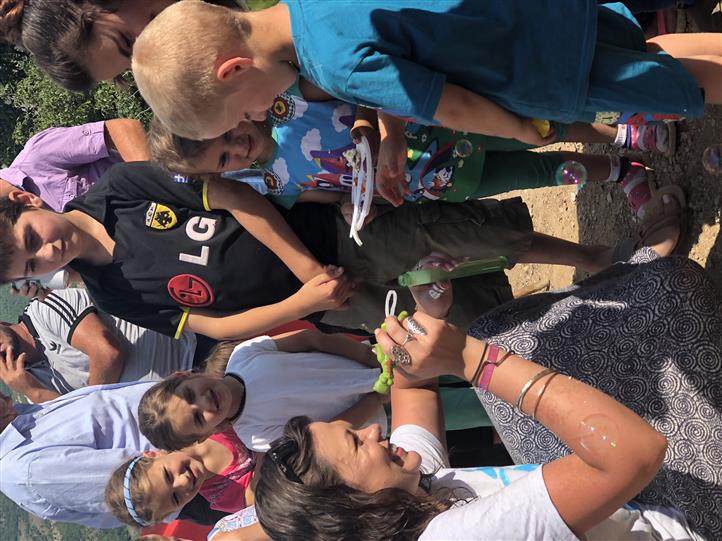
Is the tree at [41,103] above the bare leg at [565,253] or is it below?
below

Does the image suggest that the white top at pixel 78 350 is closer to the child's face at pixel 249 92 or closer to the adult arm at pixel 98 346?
the adult arm at pixel 98 346

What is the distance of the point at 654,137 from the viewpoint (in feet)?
8.97

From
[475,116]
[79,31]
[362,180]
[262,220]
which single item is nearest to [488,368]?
[475,116]

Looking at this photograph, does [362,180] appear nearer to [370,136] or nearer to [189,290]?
[370,136]

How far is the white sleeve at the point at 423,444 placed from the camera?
2.07 m

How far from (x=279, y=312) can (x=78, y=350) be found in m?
1.94

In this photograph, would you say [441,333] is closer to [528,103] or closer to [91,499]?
[528,103]

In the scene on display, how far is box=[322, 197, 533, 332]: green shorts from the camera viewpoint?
8.64 ft

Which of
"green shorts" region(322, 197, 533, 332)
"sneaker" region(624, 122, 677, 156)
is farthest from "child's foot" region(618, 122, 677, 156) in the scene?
"green shorts" region(322, 197, 533, 332)

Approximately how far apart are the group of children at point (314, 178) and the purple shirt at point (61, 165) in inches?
17.7

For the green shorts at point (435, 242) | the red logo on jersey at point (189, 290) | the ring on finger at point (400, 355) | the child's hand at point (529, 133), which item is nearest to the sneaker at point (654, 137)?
the green shorts at point (435, 242)

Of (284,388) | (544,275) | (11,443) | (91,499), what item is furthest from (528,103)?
(11,443)

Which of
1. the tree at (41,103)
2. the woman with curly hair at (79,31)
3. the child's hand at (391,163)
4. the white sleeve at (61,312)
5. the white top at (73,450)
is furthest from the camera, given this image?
the tree at (41,103)

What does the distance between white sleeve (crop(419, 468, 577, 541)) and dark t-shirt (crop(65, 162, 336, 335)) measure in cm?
134
